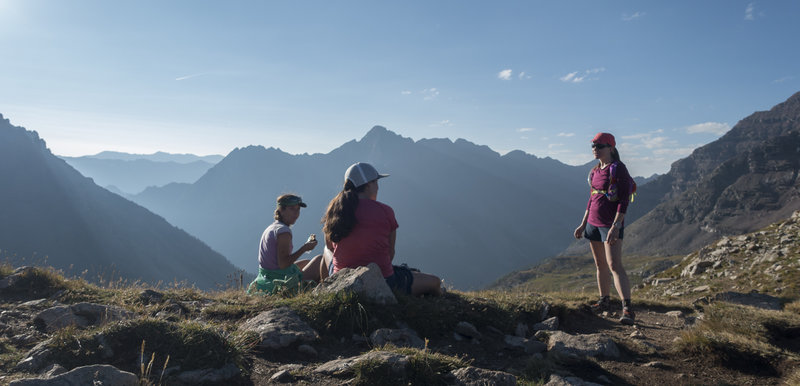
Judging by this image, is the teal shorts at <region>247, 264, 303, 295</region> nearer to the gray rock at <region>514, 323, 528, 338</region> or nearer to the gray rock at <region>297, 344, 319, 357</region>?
the gray rock at <region>297, 344, 319, 357</region>

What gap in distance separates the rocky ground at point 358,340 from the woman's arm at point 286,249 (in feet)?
3.04

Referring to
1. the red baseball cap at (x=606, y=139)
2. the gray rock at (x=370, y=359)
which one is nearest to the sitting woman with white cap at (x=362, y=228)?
the gray rock at (x=370, y=359)

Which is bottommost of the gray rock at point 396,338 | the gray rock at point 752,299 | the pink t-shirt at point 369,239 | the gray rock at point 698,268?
the gray rock at point 698,268

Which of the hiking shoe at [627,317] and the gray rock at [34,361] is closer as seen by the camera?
the gray rock at [34,361]

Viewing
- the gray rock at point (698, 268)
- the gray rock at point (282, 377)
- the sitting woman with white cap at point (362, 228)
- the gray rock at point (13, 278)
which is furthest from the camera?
the gray rock at point (698, 268)

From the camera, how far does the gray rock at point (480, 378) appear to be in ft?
12.3

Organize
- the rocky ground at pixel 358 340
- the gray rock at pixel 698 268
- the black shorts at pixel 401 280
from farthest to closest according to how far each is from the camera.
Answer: the gray rock at pixel 698 268 < the black shorts at pixel 401 280 < the rocky ground at pixel 358 340

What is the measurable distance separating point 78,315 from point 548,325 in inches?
255

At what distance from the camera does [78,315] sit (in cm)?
554

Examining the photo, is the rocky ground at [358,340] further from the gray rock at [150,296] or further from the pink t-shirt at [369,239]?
the pink t-shirt at [369,239]

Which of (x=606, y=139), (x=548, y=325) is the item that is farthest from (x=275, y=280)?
(x=606, y=139)

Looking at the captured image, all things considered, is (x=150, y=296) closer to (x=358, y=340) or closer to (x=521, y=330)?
(x=358, y=340)

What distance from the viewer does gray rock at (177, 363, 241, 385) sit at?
3904mm

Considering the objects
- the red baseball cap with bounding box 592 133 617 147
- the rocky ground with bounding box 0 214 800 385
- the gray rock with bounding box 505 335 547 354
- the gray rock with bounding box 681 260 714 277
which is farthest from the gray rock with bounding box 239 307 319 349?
the gray rock with bounding box 681 260 714 277
